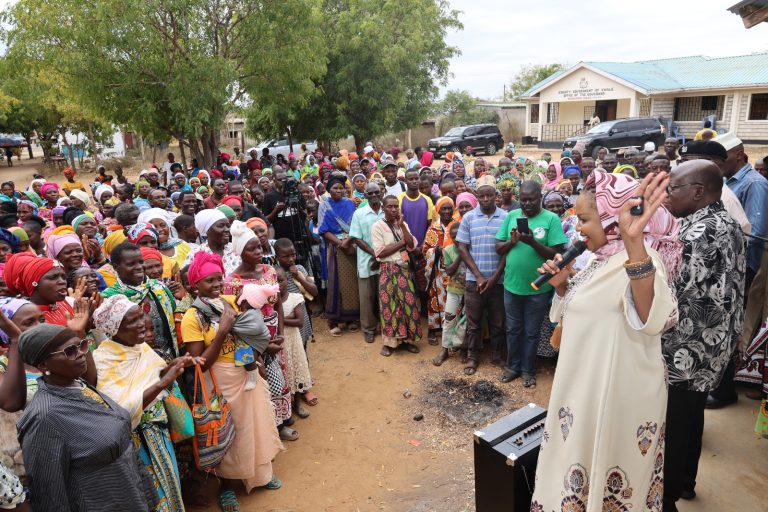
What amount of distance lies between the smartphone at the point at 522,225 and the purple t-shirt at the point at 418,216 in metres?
1.86

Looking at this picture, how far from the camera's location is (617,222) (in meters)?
2.14

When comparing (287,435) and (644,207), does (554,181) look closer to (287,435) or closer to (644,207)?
(287,435)

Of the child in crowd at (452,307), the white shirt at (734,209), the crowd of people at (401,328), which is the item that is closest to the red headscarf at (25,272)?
the crowd of people at (401,328)

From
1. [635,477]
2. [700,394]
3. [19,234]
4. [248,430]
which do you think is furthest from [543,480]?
[19,234]

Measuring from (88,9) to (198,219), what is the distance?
9.08 m

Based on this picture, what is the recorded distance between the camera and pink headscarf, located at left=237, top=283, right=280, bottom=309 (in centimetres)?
354

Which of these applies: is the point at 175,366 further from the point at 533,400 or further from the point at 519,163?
the point at 519,163

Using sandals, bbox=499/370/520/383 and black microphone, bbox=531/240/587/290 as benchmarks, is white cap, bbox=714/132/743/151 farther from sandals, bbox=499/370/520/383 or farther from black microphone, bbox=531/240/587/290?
black microphone, bbox=531/240/587/290

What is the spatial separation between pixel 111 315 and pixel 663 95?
29.6 metres

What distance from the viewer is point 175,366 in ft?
9.47

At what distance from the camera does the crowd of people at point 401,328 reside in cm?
216

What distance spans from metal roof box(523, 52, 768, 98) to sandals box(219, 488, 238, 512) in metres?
27.2

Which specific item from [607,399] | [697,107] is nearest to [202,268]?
[607,399]

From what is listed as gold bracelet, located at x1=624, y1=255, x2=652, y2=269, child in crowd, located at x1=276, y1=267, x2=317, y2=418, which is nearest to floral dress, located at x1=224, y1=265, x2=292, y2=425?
child in crowd, located at x1=276, y1=267, x2=317, y2=418
